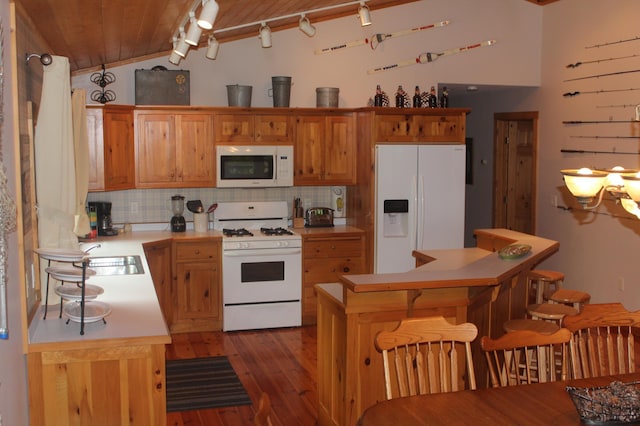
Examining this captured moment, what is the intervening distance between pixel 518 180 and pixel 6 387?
291 inches

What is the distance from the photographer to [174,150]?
6.57 m

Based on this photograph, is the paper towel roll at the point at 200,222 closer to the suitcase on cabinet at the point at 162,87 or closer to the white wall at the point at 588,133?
the suitcase on cabinet at the point at 162,87

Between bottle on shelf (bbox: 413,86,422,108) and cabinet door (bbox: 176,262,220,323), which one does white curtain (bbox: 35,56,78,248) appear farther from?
bottle on shelf (bbox: 413,86,422,108)

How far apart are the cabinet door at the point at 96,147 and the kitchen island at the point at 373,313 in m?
2.61

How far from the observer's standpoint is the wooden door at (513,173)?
28.6 ft

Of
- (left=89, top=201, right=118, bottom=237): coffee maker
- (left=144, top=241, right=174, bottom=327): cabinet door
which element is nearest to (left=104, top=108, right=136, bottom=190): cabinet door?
(left=89, top=201, right=118, bottom=237): coffee maker

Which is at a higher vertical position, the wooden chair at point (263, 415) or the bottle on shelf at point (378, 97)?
the bottle on shelf at point (378, 97)

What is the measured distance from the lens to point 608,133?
6691 mm

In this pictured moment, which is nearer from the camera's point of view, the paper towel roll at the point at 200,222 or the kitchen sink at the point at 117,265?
the kitchen sink at the point at 117,265

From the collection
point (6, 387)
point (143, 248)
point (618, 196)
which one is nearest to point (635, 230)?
point (618, 196)

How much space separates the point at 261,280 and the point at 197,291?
0.59 metres

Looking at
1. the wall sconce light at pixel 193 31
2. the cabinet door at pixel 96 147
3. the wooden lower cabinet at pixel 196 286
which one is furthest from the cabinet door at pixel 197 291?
the wall sconce light at pixel 193 31

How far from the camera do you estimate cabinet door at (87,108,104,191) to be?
596 cm

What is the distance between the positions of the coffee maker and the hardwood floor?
118cm
